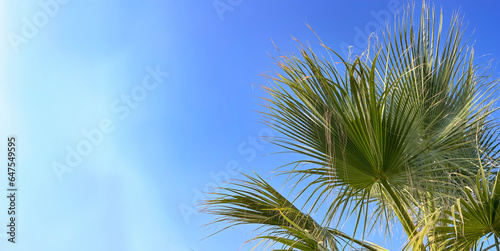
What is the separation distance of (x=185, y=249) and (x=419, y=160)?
1646 millimetres

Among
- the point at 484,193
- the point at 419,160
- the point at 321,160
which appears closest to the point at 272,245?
the point at 321,160

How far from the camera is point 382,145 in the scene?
8.34 feet

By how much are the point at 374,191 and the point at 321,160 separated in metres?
0.82

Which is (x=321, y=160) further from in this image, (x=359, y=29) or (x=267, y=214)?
(x=359, y=29)

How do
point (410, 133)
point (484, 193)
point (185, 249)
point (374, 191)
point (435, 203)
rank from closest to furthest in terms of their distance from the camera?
1. point (484, 193)
2. point (410, 133)
3. point (185, 249)
4. point (435, 203)
5. point (374, 191)

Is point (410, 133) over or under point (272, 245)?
over

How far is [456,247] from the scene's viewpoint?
108 inches

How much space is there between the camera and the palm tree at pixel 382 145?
8.22ft

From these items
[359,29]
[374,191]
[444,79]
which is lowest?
[374,191]

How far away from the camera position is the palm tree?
2.51 metres

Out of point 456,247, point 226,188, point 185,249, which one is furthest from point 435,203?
point 185,249

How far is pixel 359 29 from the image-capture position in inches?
146

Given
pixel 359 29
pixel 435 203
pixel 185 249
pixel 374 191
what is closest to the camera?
pixel 185 249

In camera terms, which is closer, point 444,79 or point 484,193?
point 484,193
